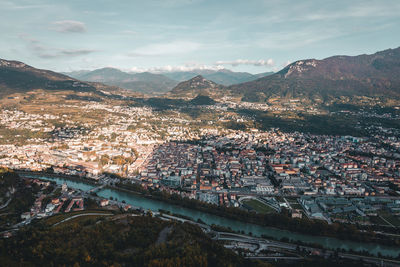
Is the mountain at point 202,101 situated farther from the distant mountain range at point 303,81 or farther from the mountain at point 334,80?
the mountain at point 334,80

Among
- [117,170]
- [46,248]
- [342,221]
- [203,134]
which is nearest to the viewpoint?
[46,248]

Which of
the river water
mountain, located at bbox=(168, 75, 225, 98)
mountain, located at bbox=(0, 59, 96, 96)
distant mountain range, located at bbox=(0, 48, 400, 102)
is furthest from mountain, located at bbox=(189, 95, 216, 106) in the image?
the river water

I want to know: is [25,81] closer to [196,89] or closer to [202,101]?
[202,101]

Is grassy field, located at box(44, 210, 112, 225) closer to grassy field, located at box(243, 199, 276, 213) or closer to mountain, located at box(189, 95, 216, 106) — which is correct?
grassy field, located at box(243, 199, 276, 213)

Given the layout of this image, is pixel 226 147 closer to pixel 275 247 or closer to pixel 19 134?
pixel 275 247

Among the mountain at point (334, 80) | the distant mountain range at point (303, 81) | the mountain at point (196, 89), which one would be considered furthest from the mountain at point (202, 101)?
the mountain at point (334, 80)

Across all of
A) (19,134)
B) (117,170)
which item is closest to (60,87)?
(19,134)
